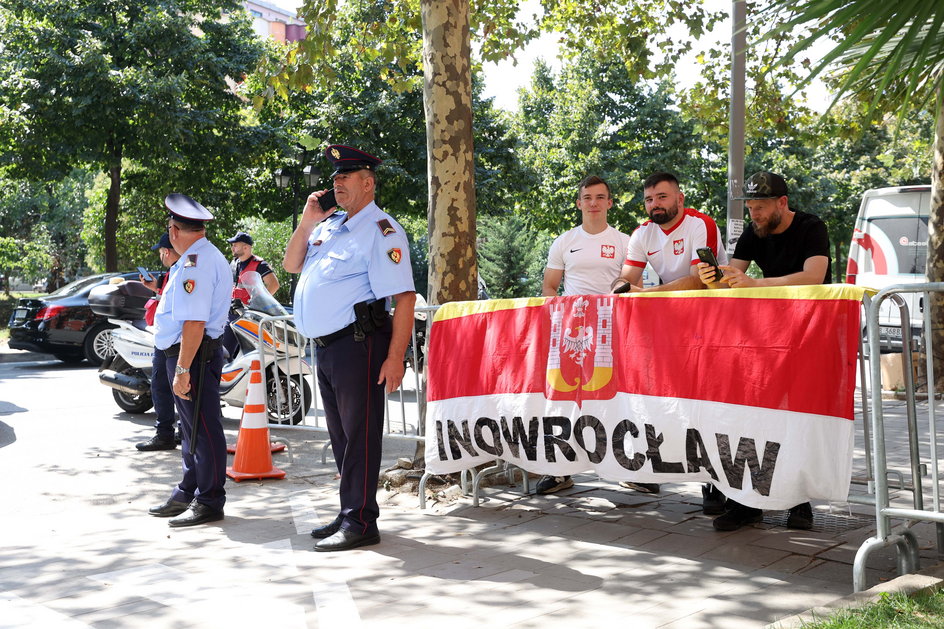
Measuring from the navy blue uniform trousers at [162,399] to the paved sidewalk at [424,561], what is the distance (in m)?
A: 1.34

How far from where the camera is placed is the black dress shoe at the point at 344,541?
5188mm

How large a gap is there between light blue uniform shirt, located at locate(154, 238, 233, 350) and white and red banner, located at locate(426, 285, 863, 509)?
1.44 meters

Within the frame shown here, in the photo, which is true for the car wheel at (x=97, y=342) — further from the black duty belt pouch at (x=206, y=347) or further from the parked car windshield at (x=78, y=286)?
the black duty belt pouch at (x=206, y=347)

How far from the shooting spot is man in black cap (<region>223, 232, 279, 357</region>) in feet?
33.1

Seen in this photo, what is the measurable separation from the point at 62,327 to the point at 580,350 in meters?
13.3

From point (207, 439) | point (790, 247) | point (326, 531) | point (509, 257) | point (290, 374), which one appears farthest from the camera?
point (509, 257)

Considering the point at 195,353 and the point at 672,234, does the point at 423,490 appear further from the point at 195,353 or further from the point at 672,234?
the point at 672,234

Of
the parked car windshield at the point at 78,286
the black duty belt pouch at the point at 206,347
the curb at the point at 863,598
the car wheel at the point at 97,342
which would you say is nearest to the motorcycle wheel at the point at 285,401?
the black duty belt pouch at the point at 206,347

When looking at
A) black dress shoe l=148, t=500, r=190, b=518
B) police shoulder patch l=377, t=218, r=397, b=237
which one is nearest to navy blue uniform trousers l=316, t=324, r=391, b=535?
police shoulder patch l=377, t=218, r=397, b=237

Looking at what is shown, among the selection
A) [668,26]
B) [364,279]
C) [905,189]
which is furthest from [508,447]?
[905,189]

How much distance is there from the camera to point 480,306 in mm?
6043

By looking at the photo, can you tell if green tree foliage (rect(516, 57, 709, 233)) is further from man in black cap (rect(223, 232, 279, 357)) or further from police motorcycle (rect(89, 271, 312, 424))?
police motorcycle (rect(89, 271, 312, 424))

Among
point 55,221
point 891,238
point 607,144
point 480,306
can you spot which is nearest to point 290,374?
point 480,306

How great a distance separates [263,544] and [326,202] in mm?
2057
